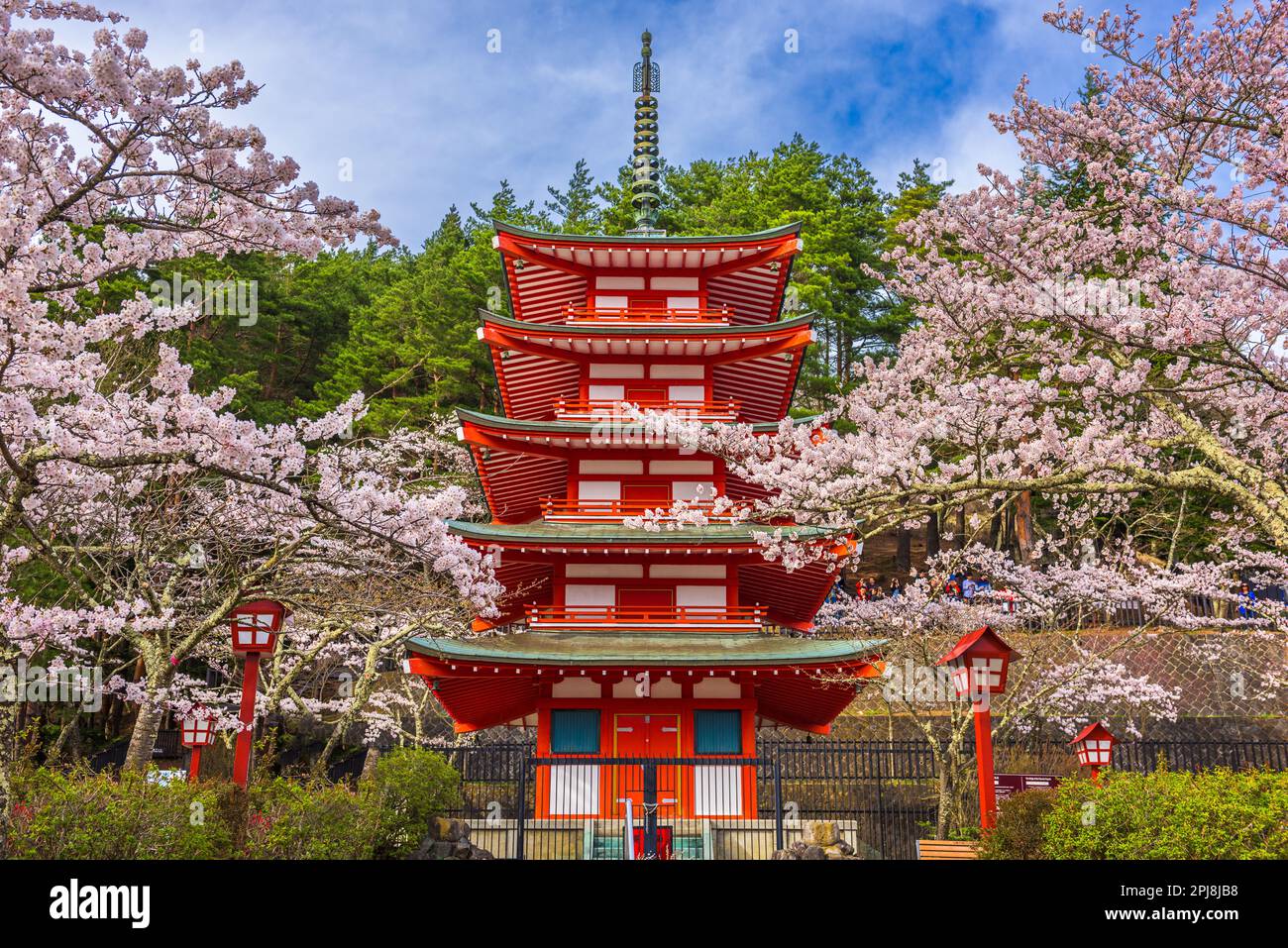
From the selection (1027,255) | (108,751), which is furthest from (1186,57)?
(108,751)

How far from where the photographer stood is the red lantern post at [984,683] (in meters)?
10.5

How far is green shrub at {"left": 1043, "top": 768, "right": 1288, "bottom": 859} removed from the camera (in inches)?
339

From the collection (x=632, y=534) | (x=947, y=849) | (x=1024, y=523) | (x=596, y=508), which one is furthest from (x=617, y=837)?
(x=1024, y=523)

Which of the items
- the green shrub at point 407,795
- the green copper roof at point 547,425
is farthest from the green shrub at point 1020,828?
the green copper roof at point 547,425

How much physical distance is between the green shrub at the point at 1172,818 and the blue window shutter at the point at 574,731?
909cm

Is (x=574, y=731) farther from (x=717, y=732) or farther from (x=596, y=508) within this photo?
(x=596, y=508)

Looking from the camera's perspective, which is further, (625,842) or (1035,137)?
(625,842)

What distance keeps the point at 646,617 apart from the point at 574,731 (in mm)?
2590

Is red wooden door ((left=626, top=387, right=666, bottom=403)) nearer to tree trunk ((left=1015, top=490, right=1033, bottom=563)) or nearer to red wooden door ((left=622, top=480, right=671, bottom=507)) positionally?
red wooden door ((left=622, top=480, right=671, bottom=507))

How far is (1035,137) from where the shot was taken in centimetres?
1115

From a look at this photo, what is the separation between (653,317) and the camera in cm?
1994

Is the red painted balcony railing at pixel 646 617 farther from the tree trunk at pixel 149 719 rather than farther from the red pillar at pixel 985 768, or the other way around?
the red pillar at pixel 985 768
